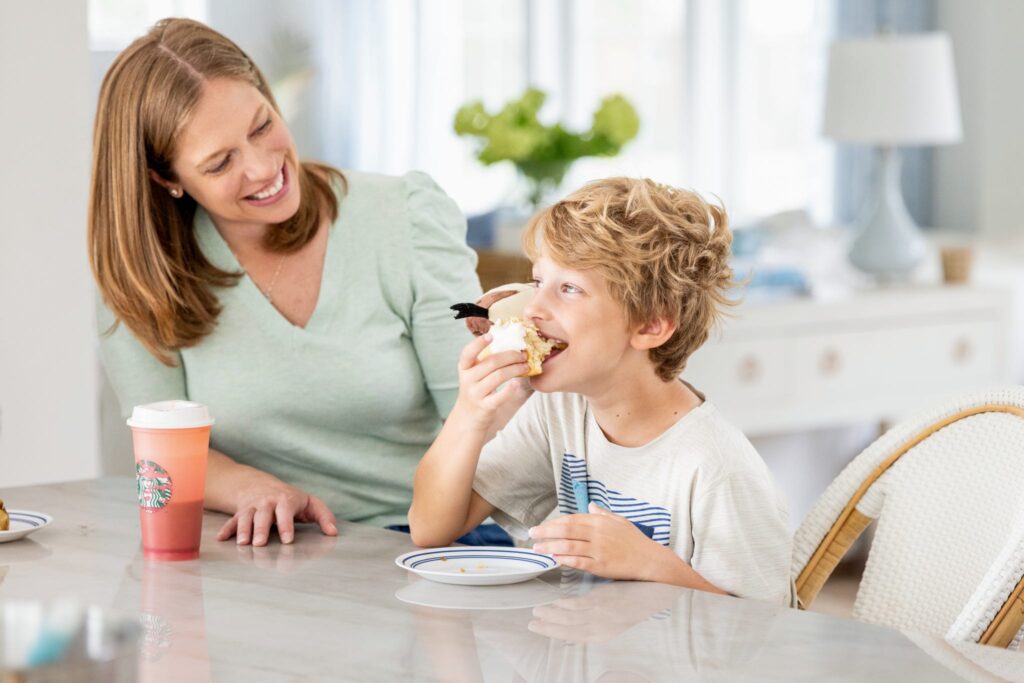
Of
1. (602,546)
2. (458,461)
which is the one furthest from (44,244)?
(602,546)

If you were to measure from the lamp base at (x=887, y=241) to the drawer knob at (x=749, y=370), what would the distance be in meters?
0.56

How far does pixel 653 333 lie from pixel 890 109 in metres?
2.72

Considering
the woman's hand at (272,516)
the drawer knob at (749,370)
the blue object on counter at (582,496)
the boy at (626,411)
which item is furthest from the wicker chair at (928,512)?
the drawer knob at (749,370)

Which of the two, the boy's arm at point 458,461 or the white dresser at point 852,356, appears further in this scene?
the white dresser at point 852,356

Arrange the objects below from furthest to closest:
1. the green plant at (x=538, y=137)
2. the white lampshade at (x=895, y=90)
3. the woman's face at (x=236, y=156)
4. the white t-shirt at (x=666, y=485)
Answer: the white lampshade at (x=895, y=90), the green plant at (x=538, y=137), the woman's face at (x=236, y=156), the white t-shirt at (x=666, y=485)

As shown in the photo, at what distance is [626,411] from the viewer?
1.44 metres

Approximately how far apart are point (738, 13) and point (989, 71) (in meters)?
0.90

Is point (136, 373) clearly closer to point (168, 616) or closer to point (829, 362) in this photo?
point (168, 616)

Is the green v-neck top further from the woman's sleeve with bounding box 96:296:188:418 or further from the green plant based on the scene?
the green plant

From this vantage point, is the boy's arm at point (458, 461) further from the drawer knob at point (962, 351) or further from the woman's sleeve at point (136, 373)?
the drawer knob at point (962, 351)

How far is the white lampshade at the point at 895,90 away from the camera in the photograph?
3895 mm

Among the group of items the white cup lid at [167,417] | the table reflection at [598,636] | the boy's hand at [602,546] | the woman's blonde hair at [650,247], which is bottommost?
the table reflection at [598,636]

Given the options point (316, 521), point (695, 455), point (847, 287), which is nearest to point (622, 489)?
point (695, 455)

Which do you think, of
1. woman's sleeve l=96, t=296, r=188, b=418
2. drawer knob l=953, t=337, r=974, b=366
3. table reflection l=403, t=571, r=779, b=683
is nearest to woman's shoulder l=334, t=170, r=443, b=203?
woman's sleeve l=96, t=296, r=188, b=418
